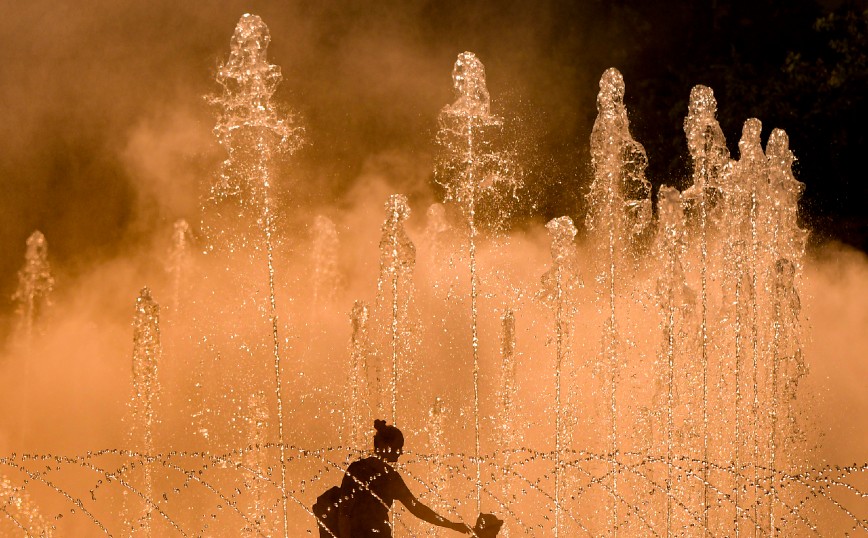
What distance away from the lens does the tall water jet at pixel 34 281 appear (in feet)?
56.4

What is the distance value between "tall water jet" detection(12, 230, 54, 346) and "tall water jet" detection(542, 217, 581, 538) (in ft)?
23.0

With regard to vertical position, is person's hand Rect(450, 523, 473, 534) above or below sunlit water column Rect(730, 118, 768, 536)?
below

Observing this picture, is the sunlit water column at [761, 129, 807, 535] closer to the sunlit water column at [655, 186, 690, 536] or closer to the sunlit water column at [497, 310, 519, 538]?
the sunlit water column at [655, 186, 690, 536]

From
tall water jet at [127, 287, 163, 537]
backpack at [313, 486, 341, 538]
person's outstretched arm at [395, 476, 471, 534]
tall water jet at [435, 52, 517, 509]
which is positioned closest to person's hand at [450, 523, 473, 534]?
person's outstretched arm at [395, 476, 471, 534]

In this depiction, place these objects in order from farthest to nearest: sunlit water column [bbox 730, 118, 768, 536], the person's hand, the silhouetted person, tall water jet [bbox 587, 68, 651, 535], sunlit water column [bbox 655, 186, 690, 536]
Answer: tall water jet [bbox 587, 68, 651, 535] → sunlit water column [bbox 655, 186, 690, 536] → sunlit water column [bbox 730, 118, 768, 536] → the silhouetted person → the person's hand

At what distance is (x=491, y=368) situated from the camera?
15625 mm

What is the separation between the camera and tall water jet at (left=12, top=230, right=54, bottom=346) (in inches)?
677

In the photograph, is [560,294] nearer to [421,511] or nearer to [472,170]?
[472,170]

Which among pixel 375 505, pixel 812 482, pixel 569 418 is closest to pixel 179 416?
pixel 569 418

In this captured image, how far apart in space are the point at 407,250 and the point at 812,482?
17.4 feet

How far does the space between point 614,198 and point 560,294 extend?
77.3 inches

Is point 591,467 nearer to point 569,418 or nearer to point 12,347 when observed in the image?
point 569,418

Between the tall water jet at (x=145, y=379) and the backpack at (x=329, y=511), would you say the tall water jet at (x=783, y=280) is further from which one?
the backpack at (x=329, y=511)

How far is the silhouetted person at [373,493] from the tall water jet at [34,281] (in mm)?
11165
